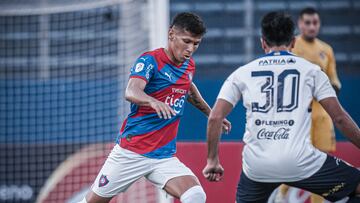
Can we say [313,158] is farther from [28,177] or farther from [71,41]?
[71,41]

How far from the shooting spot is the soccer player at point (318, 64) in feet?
28.5

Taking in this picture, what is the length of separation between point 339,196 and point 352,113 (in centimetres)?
562

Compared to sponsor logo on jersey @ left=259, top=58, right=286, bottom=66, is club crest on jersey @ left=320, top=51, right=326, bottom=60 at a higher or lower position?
lower

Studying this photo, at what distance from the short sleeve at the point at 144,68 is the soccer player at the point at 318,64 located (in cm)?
296

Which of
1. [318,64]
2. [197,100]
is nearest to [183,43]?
[197,100]

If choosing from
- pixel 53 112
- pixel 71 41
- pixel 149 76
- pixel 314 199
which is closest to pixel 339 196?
pixel 149 76

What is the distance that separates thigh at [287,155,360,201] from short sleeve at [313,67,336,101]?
0.47 m

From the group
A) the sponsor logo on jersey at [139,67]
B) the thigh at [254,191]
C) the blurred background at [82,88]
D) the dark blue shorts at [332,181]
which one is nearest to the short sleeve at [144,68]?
the sponsor logo on jersey at [139,67]

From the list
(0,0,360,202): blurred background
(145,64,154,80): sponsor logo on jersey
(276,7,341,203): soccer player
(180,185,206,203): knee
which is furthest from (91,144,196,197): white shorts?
(276,7,341,203): soccer player

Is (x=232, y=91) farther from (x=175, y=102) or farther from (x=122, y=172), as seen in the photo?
(x=122, y=172)

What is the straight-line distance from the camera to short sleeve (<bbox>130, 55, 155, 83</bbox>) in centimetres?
593

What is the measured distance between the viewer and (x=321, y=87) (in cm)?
558

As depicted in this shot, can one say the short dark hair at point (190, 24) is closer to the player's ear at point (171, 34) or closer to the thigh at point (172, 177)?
the player's ear at point (171, 34)

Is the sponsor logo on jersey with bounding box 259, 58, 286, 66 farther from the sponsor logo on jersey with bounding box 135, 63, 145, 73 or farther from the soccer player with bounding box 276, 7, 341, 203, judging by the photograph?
the soccer player with bounding box 276, 7, 341, 203
